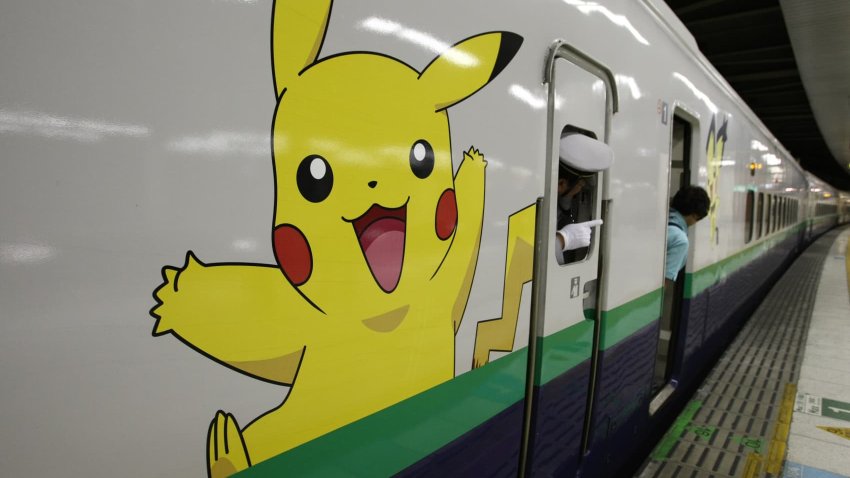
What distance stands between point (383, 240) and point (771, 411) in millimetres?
4299

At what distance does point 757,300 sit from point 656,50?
7.58m

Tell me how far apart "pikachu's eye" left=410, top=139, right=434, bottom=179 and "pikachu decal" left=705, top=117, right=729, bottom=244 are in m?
3.35

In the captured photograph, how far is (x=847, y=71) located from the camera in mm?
8648

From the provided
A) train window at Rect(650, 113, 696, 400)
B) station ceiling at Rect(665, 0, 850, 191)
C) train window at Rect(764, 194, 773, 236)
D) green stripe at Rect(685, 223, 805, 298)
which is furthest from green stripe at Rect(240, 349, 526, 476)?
train window at Rect(764, 194, 773, 236)

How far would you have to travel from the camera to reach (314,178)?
0.95 metres

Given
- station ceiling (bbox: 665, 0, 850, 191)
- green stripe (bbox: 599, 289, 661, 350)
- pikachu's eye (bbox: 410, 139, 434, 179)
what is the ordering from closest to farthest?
pikachu's eye (bbox: 410, 139, 434, 179) < green stripe (bbox: 599, 289, 661, 350) < station ceiling (bbox: 665, 0, 850, 191)

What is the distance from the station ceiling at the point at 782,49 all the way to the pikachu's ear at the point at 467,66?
6793 millimetres

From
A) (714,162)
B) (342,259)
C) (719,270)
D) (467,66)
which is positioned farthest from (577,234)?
(719,270)

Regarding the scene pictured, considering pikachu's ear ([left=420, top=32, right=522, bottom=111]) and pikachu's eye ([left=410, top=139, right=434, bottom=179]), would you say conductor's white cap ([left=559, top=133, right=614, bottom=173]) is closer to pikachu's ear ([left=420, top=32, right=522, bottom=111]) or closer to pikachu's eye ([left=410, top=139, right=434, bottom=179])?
pikachu's ear ([left=420, top=32, right=522, bottom=111])

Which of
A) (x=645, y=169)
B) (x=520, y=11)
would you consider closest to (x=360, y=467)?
(x=520, y=11)

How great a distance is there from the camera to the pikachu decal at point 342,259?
84 centimetres

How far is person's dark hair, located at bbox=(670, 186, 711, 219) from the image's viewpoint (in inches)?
131

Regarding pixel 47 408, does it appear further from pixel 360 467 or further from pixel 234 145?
pixel 360 467

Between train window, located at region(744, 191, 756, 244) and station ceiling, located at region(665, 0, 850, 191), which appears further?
station ceiling, located at region(665, 0, 850, 191)
